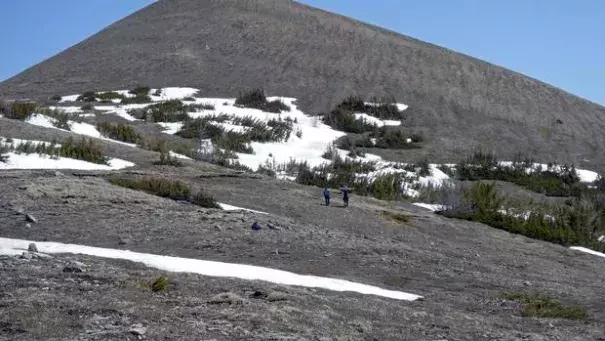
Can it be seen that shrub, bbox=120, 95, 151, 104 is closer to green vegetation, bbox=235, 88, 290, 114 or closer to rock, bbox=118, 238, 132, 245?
green vegetation, bbox=235, 88, 290, 114

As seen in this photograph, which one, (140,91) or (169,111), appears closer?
(169,111)

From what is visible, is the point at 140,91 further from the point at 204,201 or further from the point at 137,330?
the point at 137,330

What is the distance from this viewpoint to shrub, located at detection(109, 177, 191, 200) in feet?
48.4

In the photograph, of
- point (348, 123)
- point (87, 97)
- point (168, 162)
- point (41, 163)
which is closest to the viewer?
point (41, 163)

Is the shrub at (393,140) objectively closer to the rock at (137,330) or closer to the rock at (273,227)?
the rock at (273,227)

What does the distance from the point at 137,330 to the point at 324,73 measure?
1562 inches

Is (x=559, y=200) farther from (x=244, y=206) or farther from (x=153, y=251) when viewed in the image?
(x=153, y=251)

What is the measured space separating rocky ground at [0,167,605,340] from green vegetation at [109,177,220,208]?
435mm

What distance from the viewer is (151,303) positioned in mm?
7043

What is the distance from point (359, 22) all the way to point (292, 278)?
48565 mm

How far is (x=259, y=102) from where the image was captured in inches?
1501

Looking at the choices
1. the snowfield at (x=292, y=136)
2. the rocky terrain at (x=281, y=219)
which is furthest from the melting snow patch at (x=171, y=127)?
the rocky terrain at (x=281, y=219)

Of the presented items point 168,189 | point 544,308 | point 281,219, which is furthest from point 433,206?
point 544,308

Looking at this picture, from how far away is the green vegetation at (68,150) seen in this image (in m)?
17.7
